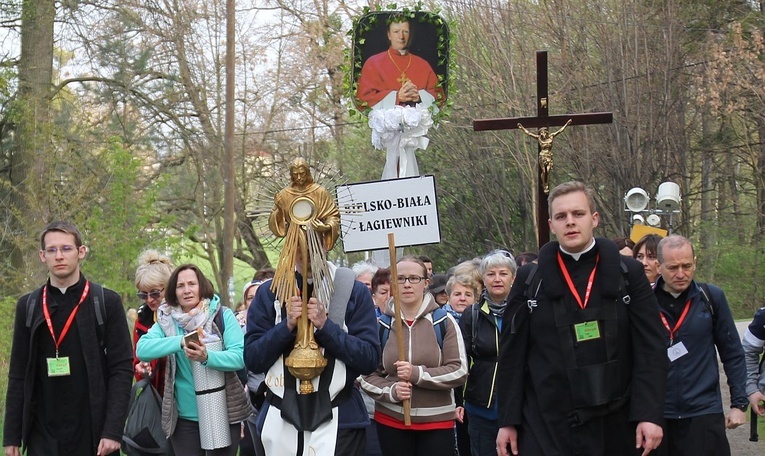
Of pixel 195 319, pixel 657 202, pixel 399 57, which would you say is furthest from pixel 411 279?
pixel 657 202

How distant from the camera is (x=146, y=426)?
7.44 metres

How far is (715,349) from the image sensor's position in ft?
22.3

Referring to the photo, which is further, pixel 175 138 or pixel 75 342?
pixel 175 138

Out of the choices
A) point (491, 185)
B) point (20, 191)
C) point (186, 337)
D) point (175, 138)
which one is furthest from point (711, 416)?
point (175, 138)

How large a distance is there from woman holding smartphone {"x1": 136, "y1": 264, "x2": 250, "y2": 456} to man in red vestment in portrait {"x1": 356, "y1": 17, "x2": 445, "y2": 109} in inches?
242

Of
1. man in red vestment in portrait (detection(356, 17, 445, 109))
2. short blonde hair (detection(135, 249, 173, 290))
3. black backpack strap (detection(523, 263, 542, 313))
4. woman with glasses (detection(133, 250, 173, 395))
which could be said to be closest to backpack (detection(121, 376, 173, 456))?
woman with glasses (detection(133, 250, 173, 395))

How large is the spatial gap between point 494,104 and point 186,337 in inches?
669

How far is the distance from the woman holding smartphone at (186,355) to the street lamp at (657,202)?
40.4ft

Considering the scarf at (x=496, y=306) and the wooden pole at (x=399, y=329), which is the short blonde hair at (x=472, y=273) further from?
the wooden pole at (x=399, y=329)

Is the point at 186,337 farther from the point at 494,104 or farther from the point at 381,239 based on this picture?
the point at 494,104

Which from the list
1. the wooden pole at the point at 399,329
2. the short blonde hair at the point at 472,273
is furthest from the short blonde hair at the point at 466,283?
the wooden pole at the point at 399,329

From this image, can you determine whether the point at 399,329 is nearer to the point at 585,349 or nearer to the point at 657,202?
the point at 585,349

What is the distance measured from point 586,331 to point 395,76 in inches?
320

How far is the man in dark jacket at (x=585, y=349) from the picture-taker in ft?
17.6
